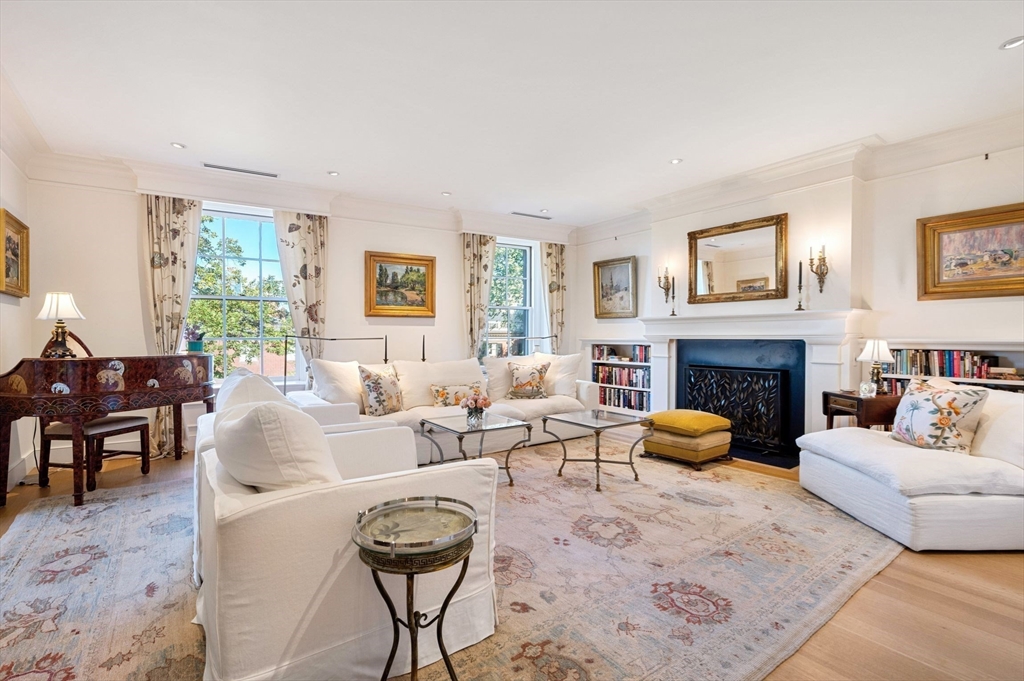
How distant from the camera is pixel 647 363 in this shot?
5996 millimetres

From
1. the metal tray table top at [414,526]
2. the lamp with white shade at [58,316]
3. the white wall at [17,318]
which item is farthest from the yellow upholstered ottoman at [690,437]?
the white wall at [17,318]

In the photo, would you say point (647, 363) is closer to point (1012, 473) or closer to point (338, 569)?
point (1012, 473)

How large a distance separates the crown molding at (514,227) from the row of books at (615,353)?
5.25ft

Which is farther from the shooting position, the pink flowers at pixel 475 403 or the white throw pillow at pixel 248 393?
the pink flowers at pixel 475 403

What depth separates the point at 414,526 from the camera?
58.6 inches

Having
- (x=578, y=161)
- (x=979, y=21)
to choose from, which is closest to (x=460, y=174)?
(x=578, y=161)

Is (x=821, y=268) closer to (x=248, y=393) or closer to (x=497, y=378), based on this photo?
(x=497, y=378)

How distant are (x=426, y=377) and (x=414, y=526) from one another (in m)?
3.53

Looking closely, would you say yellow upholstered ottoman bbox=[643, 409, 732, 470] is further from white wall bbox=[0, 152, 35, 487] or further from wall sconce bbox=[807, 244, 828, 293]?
white wall bbox=[0, 152, 35, 487]

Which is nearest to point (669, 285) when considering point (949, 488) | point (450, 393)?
point (450, 393)

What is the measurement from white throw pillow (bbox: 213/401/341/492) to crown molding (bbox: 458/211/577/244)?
4779mm

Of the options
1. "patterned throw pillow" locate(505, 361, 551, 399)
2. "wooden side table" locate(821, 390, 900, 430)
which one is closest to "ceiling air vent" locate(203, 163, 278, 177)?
"patterned throw pillow" locate(505, 361, 551, 399)

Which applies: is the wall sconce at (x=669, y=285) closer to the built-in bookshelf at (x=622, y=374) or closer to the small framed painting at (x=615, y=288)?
the small framed painting at (x=615, y=288)

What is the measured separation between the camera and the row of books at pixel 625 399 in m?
6.05
